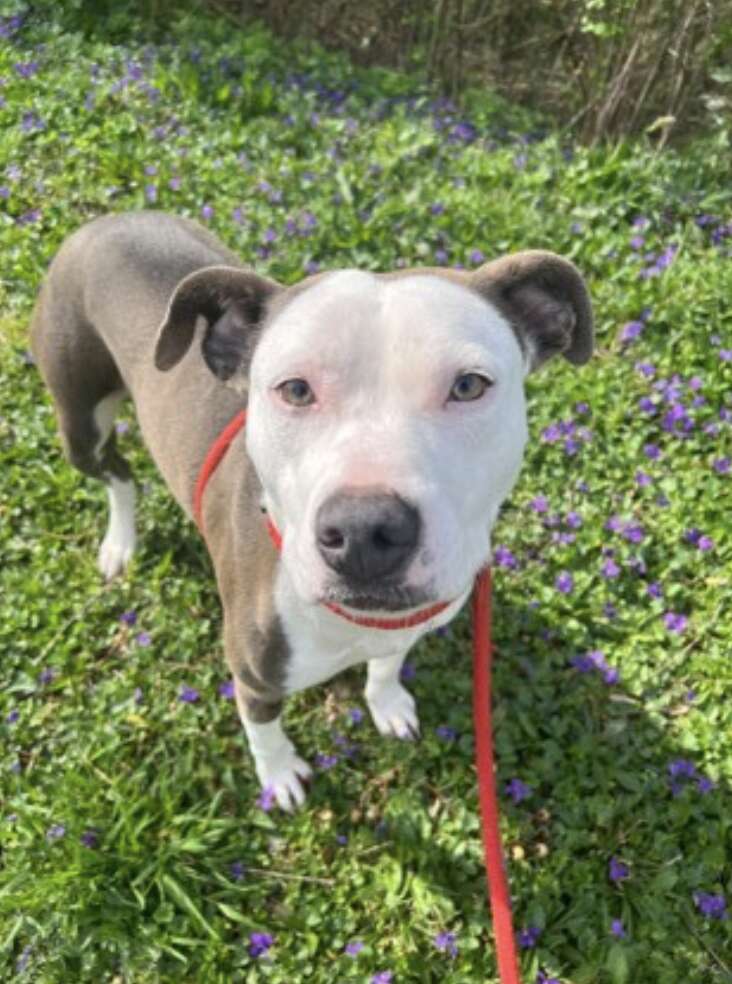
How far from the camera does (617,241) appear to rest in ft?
17.3

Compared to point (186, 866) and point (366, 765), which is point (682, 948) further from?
point (186, 866)

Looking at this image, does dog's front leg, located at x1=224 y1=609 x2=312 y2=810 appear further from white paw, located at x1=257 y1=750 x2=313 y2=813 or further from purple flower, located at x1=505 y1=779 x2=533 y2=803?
purple flower, located at x1=505 y1=779 x2=533 y2=803

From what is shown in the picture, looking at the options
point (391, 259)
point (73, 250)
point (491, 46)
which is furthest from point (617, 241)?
point (73, 250)

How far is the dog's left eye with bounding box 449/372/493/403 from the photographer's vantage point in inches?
85.6

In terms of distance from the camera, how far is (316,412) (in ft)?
7.23

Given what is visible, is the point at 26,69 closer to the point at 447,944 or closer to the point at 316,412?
the point at 316,412

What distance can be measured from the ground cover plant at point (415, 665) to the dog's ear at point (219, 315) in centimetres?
177

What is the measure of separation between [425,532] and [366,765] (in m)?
2.18

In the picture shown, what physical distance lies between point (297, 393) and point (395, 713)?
6.60ft

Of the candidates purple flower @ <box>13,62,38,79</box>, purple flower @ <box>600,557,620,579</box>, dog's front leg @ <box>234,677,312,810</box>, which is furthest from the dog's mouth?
purple flower @ <box>13,62,38,79</box>

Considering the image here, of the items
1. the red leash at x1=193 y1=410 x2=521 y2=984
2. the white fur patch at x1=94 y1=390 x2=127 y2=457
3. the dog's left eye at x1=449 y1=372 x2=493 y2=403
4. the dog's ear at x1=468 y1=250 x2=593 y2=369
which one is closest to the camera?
the dog's left eye at x1=449 y1=372 x2=493 y2=403

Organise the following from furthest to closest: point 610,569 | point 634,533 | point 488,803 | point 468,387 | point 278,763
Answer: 1. point 634,533
2. point 610,569
3. point 278,763
4. point 488,803
5. point 468,387

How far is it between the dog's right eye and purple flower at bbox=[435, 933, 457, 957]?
223cm

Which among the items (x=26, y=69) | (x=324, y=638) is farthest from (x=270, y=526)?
(x=26, y=69)
